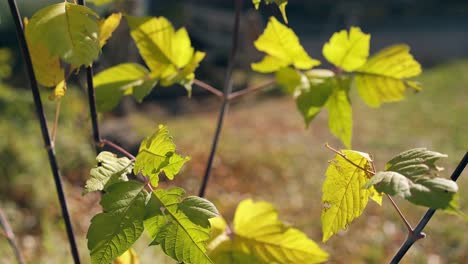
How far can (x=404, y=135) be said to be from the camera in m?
6.32

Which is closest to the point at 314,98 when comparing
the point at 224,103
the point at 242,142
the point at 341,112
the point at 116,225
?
the point at 341,112

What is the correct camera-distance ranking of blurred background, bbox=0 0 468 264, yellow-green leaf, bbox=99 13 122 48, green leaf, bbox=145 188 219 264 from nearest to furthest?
green leaf, bbox=145 188 219 264 < yellow-green leaf, bbox=99 13 122 48 < blurred background, bbox=0 0 468 264

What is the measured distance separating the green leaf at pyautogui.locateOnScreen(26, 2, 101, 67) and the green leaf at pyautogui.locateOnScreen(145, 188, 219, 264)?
0.18m

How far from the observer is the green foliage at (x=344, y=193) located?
646 mm

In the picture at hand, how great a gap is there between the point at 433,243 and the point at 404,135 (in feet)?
10.2

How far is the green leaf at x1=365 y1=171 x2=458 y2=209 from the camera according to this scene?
495 mm

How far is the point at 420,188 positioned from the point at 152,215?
0.30 metres

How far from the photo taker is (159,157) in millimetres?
617

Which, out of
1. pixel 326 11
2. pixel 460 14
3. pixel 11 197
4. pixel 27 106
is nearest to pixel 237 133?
pixel 27 106

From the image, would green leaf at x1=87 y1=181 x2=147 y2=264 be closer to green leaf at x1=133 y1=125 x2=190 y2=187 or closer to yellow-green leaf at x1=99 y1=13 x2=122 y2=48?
green leaf at x1=133 y1=125 x2=190 y2=187

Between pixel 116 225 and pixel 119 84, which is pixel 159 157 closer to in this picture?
pixel 116 225

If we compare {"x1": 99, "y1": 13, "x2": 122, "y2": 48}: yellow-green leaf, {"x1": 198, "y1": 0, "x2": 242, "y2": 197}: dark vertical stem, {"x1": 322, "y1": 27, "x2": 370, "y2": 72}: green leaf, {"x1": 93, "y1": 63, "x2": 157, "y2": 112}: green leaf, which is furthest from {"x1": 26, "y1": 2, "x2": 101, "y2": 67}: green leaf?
{"x1": 322, "y1": 27, "x2": 370, "y2": 72}: green leaf

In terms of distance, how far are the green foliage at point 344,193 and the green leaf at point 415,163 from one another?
0.22 feet

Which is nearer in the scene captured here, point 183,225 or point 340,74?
point 183,225
